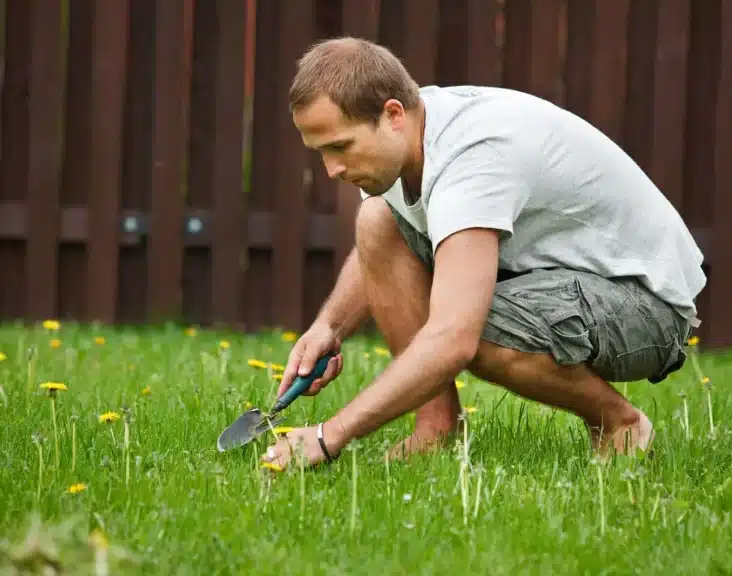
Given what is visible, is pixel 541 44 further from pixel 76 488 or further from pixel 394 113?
pixel 76 488

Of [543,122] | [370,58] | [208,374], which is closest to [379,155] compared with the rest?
[370,58]

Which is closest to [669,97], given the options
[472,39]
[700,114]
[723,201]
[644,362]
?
[700,114]

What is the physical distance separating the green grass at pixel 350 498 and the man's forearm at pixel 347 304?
321mm

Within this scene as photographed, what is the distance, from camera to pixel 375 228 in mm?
3121

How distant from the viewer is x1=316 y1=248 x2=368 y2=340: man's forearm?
321 centimetres

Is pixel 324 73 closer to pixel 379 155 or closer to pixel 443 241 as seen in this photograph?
pixel 379 155

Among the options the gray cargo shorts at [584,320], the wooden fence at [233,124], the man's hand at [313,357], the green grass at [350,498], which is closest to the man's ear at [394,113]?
the gray cargo shorts at [584,320]

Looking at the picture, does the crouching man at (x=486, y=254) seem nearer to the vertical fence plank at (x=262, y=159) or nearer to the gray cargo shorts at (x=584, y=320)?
the gray cargo shorts at (x=584, y=320)

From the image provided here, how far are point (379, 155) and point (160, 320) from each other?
2.87 m

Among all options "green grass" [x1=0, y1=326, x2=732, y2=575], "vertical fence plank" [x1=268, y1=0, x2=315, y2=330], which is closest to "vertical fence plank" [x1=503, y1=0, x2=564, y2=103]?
"vertical fence plank" [x1=268, y1=0, x2=315, y2=330]

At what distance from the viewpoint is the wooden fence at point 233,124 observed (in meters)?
5.34

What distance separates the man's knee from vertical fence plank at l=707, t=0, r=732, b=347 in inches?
99.4

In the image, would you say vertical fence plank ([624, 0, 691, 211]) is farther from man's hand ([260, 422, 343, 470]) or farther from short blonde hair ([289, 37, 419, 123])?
man's hand ([260, 422, 343, 470])

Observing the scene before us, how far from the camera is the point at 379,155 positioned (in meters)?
2.74
